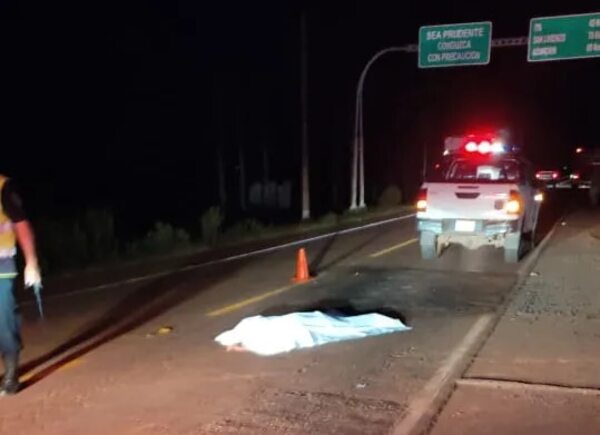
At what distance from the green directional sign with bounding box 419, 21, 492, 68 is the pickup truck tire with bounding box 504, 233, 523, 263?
608 inches

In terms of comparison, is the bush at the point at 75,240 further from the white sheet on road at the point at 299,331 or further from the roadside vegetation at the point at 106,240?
the white sheet on road at the point at 299,331

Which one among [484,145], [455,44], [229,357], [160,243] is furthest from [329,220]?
[229,357]

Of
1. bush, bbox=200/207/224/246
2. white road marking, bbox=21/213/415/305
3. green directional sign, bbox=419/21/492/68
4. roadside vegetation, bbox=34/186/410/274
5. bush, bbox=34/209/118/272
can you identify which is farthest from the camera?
green directional sign, bbox=419/21/492/68

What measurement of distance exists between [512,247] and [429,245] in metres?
1.50

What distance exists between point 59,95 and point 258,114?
15089 millimetres

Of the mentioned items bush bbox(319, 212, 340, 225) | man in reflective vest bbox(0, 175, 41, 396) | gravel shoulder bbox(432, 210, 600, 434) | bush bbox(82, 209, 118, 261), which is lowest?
bush bbox(319, 212, 340, 225)

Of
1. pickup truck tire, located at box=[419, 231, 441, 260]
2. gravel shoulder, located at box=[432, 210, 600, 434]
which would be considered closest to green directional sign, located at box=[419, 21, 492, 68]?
pickup truck tire, located at box=[419, 231, 441, 260]

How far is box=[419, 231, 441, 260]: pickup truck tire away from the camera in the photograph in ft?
50.3

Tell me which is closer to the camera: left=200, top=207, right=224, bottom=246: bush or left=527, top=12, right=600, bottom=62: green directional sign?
left=200, top=207, right=224, bottom=246: bush

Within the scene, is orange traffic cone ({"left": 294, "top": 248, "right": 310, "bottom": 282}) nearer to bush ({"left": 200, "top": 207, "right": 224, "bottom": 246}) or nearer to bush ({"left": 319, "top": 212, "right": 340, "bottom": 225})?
bush ({"left": 200, "top": 207, "right": 224, "bottom": 246})

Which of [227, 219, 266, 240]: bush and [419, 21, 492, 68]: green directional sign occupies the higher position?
[419, 21, 492, 68]: green directional sign

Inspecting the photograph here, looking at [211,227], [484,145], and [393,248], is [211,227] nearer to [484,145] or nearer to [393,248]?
[393,248]

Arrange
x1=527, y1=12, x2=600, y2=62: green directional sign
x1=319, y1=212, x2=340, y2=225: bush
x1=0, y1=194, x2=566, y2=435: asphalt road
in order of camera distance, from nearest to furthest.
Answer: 1. x1=0, y1=194, x2=566, y2=435: asphalt road
2. x1=319, y1=212, x2=340, y2=225: bush
3. x1=527, y1=12, x2=600, y2=62: green directional sign

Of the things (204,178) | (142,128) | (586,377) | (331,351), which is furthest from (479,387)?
(204,178)
